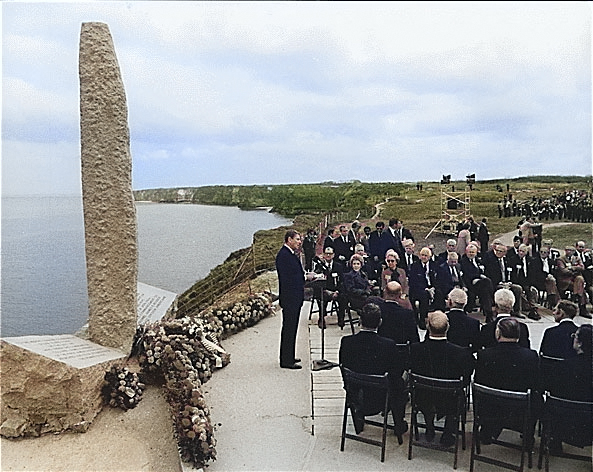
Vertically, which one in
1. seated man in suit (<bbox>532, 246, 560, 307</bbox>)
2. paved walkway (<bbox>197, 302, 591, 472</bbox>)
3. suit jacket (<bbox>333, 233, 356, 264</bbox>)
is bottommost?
paved walkway (<bbox>197, 302, 591, 472</bbox>)

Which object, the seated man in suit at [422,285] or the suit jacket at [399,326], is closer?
the suit jacket at [399,326]

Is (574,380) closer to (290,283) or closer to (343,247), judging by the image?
(290,283)

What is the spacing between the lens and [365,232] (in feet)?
38.7

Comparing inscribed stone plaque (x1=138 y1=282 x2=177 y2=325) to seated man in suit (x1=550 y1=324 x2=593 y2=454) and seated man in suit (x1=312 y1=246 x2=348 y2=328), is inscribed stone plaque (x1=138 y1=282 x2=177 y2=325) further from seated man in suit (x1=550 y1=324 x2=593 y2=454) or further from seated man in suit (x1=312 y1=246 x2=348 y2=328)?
seated man in suit (x1=550 y1=324 x2=593 y2=454)

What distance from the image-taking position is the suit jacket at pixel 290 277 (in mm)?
6238

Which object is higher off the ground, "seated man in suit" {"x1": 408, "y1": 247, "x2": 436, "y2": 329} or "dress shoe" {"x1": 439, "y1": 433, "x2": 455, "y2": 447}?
"seated man in suit" {"x1": 408, "y1": 247, "x2": 436, "y2": 329}

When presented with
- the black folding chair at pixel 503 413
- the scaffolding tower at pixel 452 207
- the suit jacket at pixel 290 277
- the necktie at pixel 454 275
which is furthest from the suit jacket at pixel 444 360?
the scaffolding tower at pixel 452 207

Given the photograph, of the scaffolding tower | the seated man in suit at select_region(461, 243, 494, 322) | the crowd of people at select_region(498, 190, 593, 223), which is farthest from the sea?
the crowd of people at select_region(498, 190, 593, 223)

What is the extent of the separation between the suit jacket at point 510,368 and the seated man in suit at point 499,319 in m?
0.29

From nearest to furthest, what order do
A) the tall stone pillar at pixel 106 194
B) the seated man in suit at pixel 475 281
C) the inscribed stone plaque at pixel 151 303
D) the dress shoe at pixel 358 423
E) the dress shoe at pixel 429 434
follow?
1. the dress shoe at pixel 429 434
2. the dress shoe at pixel 358 423
3. the tall stone pillar at pixel 106 194
4. the inscribed stone plaque at pixel 151 303
5. the seated man in suit at pixel 475 281

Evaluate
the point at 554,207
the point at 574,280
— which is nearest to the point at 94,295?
the point at 574,280

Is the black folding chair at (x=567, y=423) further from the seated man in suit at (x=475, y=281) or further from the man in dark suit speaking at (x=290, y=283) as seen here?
the seated man in suit at (x=475, y=281)

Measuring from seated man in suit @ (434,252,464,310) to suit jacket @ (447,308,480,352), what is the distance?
3044mm

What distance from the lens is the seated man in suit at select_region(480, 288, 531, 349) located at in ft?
13.9
